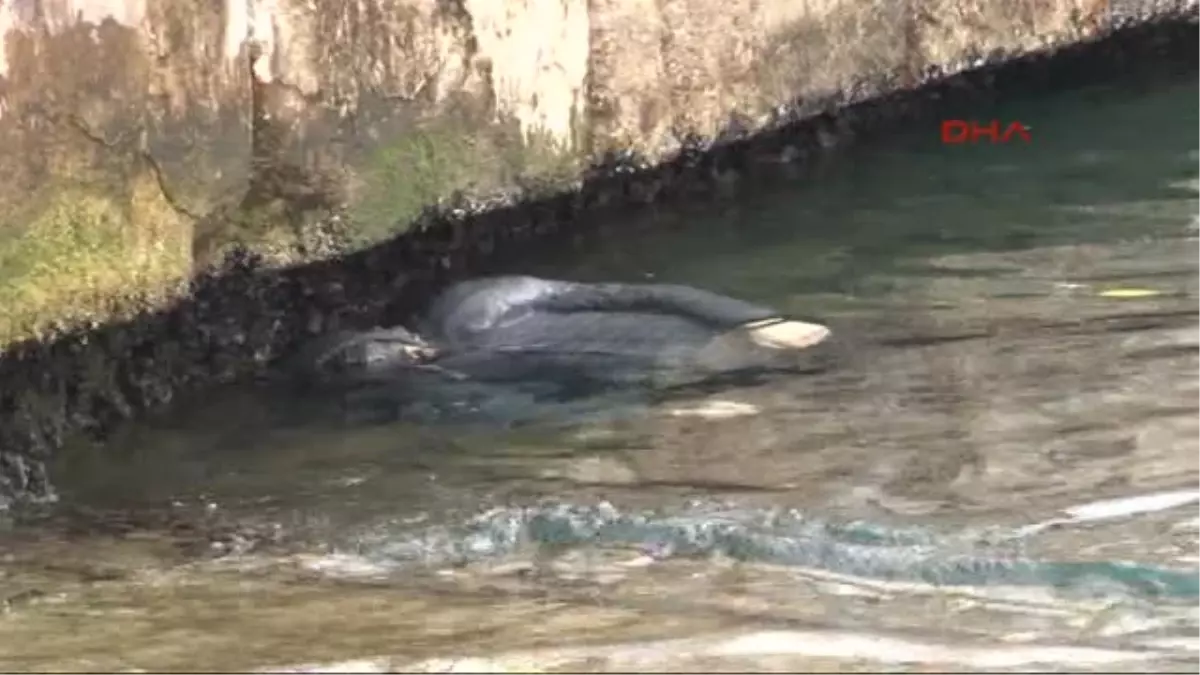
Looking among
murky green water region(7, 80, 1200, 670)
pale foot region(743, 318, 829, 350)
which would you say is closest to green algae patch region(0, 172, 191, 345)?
murky green water region(7, 80, 1200, 670)

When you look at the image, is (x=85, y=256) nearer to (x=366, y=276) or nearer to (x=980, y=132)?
(x=366, y=276)

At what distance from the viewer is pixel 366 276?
652cm

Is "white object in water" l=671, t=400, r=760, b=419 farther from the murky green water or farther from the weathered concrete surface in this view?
the weathered concrete surface

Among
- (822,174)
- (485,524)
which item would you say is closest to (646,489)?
(485,524)

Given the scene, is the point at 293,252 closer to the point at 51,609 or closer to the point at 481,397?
the point at 481,397

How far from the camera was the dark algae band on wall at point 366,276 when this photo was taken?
5215 millimetres

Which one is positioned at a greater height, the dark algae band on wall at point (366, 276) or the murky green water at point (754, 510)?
the dark algae band on wall at point (366, 276)

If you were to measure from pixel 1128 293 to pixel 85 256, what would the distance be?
3202mm

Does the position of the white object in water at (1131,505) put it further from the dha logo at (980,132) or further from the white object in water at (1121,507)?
the dha logo at (980,132)

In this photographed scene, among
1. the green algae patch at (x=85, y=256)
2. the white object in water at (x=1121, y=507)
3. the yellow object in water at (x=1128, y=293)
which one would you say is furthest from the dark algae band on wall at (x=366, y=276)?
the white object in water at (x=1121, y=507)

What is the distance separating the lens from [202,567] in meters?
3.76

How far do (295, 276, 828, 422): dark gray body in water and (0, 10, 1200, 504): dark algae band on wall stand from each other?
29 centimetres

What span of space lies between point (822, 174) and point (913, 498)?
4445 mm

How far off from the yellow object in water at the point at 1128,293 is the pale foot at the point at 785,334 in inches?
37.9
